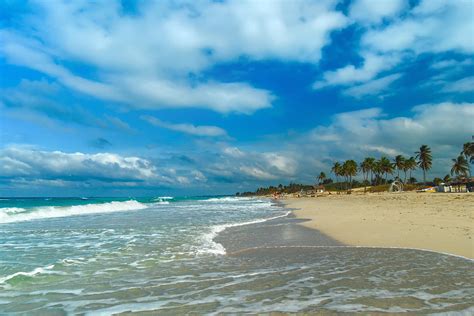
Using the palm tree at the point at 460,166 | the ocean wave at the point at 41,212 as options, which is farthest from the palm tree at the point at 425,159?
the ocean wave at the point at 41,212

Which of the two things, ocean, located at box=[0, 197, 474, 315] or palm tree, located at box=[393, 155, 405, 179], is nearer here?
ocean, located at box=[0, 197, 474, 315]

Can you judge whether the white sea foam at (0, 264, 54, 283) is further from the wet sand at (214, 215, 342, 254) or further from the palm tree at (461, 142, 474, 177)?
the palm tree at (461, 142, 474, 177)

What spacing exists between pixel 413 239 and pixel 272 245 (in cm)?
499

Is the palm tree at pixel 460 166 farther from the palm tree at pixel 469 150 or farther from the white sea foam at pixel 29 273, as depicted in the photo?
the white sea foam at pixel 29 273

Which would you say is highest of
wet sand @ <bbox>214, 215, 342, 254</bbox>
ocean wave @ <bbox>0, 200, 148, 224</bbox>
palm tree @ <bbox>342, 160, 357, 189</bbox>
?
palm tree @ <bbox>342, 160, 357, 189</bbox>

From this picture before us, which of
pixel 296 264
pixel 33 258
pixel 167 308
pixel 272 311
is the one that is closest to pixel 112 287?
pixel 167 308

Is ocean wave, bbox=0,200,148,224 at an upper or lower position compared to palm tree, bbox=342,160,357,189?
lower

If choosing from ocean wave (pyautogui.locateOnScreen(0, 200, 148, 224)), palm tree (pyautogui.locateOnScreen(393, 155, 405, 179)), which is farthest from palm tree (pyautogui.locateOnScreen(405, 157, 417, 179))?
ocean wave (pyautogui.locateOnScreen(0, 200, 148, 224))

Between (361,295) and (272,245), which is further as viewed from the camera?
(272,245)

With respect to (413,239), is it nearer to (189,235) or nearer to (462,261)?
(462,261)

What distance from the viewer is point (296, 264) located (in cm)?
881

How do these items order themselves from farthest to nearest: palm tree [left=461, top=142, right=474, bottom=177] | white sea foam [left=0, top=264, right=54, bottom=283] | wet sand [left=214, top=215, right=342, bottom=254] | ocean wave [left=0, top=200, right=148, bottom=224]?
palm tree [left=461, top=142, right=474, bottom=177] → ocean wave [left=0, top=200, right=148, bottom=224] → wet sand [left=214, top=215, right=342, bottom=254] → white sea foam [left=0, top=264, right=54, bottom=283]

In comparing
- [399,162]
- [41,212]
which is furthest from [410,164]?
[41,212]

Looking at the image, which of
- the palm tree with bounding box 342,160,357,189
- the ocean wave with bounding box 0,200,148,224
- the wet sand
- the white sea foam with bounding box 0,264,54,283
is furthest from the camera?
the palm tree with bounding box 342,160,357,189
